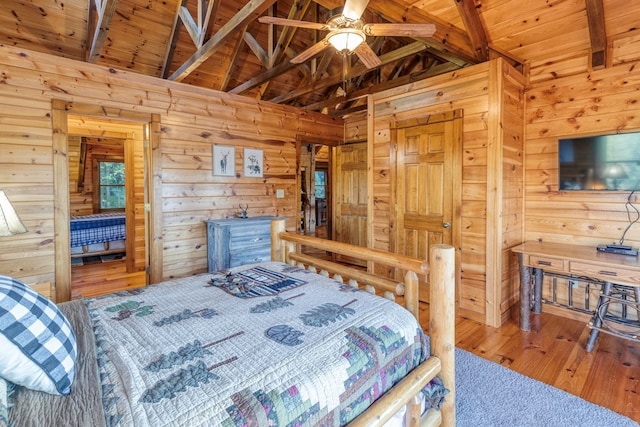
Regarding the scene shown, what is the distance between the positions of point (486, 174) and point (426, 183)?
65 cm

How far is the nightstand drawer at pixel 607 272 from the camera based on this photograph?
91.8 inches

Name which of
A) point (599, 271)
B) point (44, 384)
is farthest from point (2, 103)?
point (599, 271)

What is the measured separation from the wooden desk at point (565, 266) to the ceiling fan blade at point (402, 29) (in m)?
2.15

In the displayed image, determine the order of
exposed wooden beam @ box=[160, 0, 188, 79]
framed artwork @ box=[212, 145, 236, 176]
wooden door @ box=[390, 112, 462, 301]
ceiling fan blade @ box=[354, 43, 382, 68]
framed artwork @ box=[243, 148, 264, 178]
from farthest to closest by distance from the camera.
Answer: framed artwork @ box=[243, 148, 264, 178], framed artwork @ box=[212, 145, 236, 176], exposed wooden beam @ box=[160, 0, 188, 79], wooden door @ box=[390, 112, 462, 301], ceiling fan blade @ box=[354, 43, 382, 68]

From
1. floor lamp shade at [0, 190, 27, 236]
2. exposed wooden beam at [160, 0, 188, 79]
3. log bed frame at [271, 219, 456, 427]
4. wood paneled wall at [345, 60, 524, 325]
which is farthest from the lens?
exposed wooden beam at [160, 0, 188, 79]

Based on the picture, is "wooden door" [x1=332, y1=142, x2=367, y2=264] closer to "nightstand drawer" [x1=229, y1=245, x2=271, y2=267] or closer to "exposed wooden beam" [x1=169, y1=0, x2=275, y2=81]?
"nightstand drawer" [x1=229, y1=245, x2=271, y2=267]

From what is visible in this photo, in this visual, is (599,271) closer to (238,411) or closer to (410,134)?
(410,134)

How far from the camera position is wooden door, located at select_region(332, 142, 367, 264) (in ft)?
17.9

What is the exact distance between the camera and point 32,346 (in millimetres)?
958

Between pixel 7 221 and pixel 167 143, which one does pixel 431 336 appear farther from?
pixel 167 143

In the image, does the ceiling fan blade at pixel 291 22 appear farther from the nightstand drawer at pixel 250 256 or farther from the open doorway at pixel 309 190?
the open doorway at pixel 309 190

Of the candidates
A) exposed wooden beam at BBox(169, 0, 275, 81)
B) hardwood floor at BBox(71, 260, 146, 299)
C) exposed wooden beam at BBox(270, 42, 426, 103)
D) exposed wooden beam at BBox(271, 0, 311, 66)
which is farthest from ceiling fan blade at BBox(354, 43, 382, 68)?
hardwood floor at BBox(71, 260, 146, 299)

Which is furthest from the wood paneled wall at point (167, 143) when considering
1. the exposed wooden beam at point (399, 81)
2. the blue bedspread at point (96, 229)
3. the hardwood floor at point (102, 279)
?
the blue bedspread at point (96, 229)

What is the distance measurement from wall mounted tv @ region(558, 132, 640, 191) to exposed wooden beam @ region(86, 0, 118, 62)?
178 inches
